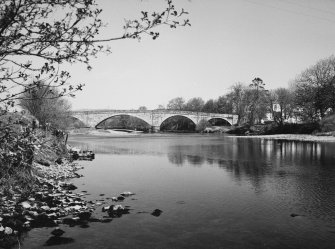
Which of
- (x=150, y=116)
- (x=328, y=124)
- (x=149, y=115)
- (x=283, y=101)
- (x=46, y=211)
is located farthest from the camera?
Result: (x=150, y=116)

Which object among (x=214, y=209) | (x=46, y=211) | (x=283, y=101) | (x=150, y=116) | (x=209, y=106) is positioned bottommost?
(x=214, y=209)

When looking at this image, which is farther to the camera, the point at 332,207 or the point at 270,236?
the point at 332,207

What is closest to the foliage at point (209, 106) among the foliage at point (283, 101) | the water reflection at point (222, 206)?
the foliage at point (283, 101)

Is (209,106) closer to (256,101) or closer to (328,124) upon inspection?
(256,101)

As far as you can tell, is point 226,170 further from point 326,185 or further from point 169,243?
point 169,243

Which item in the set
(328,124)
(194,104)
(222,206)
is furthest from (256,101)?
(222,206)

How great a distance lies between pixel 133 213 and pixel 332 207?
23.2 feet

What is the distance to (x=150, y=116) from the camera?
10156cm

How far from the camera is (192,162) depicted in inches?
905

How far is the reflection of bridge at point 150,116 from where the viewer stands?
92.8 metres

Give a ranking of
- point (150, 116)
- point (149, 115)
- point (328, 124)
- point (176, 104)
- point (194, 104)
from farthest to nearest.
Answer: point (176, 104)
point (194, 104)
point (150, 116)
point (149, 115)
point (328, 124)

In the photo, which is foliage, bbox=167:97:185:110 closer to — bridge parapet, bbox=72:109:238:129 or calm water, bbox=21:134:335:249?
bridge parapet, bbox=72:109:238:129

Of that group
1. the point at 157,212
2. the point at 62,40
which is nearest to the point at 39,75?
the point at 62,40

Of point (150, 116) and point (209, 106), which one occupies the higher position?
point (209, 106)
